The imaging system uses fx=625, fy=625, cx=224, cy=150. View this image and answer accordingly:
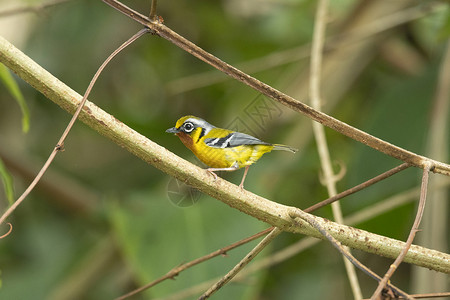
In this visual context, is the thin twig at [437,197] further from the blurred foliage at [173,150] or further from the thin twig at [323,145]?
the thin twig at [323,145]

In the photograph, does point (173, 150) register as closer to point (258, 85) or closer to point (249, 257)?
point (249, 257)

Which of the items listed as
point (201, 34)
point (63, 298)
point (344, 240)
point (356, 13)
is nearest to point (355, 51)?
point (356, 13)

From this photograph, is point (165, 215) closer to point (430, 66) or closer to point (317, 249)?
point (317, 249)

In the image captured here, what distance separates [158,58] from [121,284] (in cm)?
90

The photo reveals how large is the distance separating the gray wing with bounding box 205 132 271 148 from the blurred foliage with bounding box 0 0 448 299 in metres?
0.67

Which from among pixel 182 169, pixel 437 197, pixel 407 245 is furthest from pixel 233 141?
pixel 437 197

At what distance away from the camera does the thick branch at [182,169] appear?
695mm

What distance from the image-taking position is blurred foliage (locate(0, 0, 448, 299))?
5.42ft

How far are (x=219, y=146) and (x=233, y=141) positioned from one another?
2 cm

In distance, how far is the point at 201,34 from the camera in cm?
241

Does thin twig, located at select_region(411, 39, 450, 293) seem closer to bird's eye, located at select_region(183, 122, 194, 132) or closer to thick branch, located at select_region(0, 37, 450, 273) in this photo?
thick branch, located at select_region(0, 37, 450, 273)

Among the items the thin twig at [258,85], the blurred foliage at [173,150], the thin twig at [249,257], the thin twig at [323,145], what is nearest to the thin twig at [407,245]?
the thin twig at [258,85]

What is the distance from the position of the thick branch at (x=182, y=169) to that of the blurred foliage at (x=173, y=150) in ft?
2.23

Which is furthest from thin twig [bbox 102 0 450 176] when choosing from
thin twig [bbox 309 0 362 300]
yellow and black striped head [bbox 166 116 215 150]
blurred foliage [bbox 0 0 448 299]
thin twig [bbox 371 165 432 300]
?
blurred foliage [bbox 0 0 448 299]
